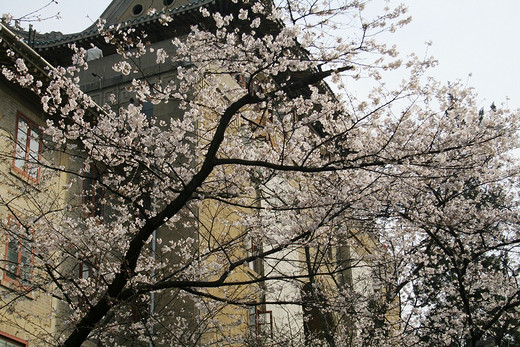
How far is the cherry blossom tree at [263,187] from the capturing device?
34.3 ft

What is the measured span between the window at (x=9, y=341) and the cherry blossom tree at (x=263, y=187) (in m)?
1.30

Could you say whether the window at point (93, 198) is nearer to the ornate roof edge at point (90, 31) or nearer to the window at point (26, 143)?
the window at point (26, 143)

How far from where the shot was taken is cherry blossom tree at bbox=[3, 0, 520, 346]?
10.5 metres

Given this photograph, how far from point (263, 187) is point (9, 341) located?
6.93 meters

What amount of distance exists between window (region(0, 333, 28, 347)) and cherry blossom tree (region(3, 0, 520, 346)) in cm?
130

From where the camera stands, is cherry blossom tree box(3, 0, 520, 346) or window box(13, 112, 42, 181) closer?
cherry blossom tree box(3, 0, 520, 346)

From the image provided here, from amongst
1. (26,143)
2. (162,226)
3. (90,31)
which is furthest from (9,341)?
(90,31)

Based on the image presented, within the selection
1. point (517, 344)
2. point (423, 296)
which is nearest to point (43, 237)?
point (423, 296)

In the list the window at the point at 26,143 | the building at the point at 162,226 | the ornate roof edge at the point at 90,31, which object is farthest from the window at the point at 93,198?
the ornate roof edge at the point at 90,31

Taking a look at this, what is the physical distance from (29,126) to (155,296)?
5.82 m

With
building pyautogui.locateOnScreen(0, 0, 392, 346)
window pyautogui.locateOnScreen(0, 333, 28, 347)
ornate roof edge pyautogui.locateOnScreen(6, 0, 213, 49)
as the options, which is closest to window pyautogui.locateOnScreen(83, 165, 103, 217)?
building pyautogui.locateOnScreen(0, 0, 392, 346)

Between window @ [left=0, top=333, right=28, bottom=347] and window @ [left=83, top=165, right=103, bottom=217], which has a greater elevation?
window @ [left=83, top=165, right=103, bottom=217]

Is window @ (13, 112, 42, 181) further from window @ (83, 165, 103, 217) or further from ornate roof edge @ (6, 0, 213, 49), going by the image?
ornate roof edge @ (6, 0, 213, 49)

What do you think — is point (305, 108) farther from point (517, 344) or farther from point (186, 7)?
point (517, 344)
